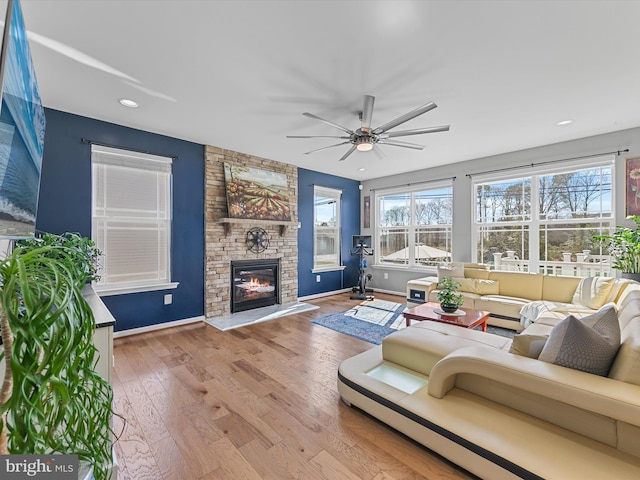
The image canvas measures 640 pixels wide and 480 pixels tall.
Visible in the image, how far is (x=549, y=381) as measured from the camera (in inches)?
53.0

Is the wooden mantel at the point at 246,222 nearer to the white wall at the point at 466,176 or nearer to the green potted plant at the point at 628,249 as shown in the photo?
the white wall at the point at 466,176

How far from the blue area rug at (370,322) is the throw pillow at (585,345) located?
2.07m

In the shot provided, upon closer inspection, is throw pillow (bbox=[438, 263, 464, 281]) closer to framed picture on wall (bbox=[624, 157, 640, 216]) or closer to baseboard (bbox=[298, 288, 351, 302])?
framed picture on wall (bbox=[624, 157, 640, 216])

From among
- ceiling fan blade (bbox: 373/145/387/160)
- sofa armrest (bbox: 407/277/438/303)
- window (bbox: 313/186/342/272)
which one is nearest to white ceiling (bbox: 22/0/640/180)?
ceiling fan blade (bbox: 373/145/387/160)

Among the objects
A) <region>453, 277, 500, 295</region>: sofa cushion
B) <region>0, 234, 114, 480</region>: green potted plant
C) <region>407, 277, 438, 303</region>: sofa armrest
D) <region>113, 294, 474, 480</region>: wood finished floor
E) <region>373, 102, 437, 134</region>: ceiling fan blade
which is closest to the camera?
<region>0, 234, 114, 480</region>: green potted plant

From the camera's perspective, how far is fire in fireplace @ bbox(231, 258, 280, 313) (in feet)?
15.5

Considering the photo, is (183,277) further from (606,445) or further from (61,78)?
(606,445)

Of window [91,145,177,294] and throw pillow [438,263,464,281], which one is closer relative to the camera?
window [91,145,177,294]

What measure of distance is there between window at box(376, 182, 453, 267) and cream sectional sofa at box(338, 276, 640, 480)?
389cm

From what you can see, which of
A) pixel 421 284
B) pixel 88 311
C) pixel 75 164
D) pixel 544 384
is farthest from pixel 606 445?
pixel 75 164

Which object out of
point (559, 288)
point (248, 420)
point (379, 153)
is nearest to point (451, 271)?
point (559, 288)

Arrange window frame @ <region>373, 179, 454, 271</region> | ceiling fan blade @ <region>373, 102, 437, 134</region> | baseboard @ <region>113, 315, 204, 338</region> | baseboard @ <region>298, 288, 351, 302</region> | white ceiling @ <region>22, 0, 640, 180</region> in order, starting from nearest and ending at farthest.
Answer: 1. white ceiling @ <region>22, 0, 640, 180</region>
2. ceiling fan blade @ <region>373, 102, 437, 134</region>
3. baseboard @ <region>113, 315, 204, 338</region>
4. window frame @ <region>373, 179, 454, 271</region>
5. baseboard @ <region>298, 288, 351, 302</region>

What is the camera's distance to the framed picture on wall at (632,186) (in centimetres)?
370

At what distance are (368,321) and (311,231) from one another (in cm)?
244
